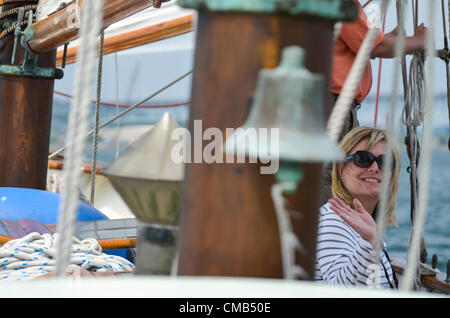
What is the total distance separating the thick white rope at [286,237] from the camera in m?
0.86

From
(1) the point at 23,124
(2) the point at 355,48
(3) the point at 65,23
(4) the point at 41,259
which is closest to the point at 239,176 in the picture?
(4) the point at 41,259

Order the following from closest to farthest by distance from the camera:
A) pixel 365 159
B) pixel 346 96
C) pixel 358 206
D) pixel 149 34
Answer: pixel 346 96 → pixel 358 206 → pixel 365 159 → pixel 149 34

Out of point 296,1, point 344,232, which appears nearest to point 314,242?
point 296,1

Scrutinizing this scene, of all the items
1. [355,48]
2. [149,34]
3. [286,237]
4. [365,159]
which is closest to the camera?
[286,237]

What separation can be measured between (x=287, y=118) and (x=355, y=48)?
1.67 meters

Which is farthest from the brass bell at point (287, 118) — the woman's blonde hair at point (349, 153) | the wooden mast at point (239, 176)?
the woman's blonde hair at point (349, 153)

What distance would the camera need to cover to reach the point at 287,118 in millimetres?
862

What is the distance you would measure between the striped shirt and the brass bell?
2.83 feet

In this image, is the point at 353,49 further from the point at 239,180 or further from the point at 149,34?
the point at 149,34

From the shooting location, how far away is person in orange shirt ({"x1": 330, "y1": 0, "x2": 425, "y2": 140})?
2.42 m

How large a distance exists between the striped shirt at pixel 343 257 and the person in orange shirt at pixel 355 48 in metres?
0.72

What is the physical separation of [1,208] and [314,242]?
1.78 m

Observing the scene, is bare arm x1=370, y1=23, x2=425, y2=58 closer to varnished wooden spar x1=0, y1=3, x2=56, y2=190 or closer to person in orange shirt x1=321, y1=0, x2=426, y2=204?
person in orange shirt x1=321, y1=0, x2=426, y2=204

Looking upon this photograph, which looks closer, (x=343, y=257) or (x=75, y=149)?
(x=75, y=149)
